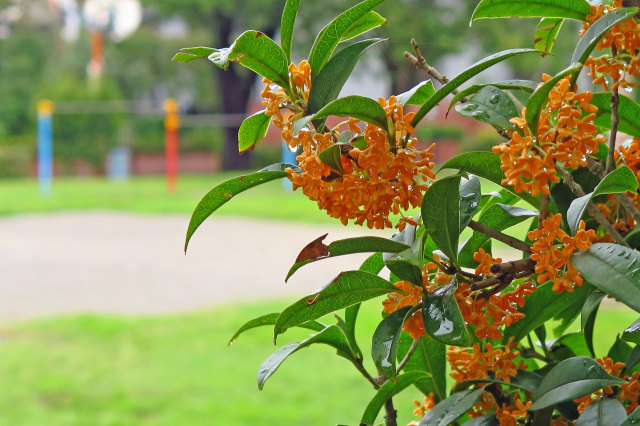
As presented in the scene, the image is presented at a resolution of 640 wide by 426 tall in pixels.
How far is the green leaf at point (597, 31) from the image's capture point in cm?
36

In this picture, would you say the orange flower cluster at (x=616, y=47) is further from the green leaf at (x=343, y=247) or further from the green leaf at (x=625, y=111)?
the green leaf at (x=343, y=247)

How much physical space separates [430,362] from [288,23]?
0.82ft

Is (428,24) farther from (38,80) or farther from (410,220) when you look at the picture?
(410,220)

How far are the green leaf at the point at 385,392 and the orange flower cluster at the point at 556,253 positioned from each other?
0.14 metres

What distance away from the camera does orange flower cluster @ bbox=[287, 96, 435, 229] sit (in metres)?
0.38

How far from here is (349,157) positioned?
1.28 feet

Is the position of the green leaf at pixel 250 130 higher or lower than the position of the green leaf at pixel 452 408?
higher

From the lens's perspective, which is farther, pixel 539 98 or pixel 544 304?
pixel 544 304

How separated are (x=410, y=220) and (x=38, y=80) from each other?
13268mm

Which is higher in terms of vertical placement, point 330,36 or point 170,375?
point 330,36

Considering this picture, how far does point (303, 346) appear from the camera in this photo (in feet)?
1.45

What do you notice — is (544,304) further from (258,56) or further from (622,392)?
(258,56)

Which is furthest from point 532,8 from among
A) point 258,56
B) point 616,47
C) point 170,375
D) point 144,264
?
point 144,264

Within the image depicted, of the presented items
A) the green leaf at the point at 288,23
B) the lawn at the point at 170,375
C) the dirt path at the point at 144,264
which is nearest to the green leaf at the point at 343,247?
the green leaf at the point at 288,23
